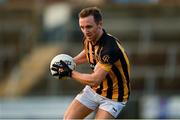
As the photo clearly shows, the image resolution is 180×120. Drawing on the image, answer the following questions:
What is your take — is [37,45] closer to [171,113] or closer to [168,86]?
[168,86]

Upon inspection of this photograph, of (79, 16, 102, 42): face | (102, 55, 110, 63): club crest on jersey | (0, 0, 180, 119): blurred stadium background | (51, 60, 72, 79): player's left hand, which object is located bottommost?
(0, 0, 180, 119): blurred stadium background

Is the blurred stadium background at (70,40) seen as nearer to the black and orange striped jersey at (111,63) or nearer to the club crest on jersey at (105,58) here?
the black and orange striped jersey at (111,63)

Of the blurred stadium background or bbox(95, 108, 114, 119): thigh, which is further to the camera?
the blurred stadium background

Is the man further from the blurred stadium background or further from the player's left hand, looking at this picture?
the blurred stadium background

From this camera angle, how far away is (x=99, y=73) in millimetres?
8602

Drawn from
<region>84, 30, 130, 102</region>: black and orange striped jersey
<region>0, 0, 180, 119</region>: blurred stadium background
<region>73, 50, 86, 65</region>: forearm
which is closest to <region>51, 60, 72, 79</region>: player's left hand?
<region>84, 30, 130, 102</region>: black and orange striped jersey

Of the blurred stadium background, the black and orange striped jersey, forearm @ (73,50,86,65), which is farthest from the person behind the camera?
the blurred stadium background

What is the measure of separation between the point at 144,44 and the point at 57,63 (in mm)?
13858

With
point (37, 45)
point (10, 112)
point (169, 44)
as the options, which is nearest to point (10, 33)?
point (37, 45)

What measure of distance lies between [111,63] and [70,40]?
13.0 metres

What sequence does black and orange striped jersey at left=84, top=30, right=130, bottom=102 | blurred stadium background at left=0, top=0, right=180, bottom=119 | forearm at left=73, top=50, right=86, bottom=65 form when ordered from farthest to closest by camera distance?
blurred stadium background at left=0, top=0, right=180, bottom=119 → forearm at left=73, top=50, right=86, bottom=65 → black and orange striped jersey at left=84, top=30, right=130, bottom=102

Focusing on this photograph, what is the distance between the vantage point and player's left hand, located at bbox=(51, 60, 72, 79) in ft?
28.3

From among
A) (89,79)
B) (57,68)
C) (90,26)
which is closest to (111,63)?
(89,79)

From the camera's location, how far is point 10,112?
15.8 m
